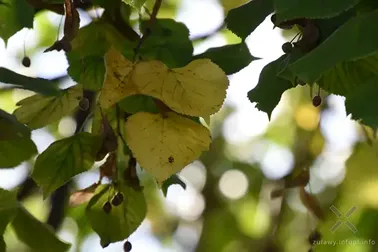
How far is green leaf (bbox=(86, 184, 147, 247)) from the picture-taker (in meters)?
0.69

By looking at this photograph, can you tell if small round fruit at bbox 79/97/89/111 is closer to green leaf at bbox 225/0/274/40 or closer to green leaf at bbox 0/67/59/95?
green leaf at bbox 0/67/59/95

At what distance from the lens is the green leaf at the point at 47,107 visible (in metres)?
0.69

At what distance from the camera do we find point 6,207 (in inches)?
26.0

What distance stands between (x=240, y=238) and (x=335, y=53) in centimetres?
100

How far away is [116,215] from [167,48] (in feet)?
0.56

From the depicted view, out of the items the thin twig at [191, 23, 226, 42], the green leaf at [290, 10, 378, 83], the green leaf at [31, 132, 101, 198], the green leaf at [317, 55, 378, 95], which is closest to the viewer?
the green leaf at [290, 10, 378, 83]

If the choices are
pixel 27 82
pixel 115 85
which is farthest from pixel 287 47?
pixel 27 82

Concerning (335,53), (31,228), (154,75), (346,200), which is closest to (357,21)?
(335,53)

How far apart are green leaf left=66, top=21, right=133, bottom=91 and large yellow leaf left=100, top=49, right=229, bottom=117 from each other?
12 cm

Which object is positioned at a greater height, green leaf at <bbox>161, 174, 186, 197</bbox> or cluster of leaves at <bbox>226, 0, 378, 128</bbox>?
cluster of leaves at <bbox>226, 0, 378, 128</bbox>

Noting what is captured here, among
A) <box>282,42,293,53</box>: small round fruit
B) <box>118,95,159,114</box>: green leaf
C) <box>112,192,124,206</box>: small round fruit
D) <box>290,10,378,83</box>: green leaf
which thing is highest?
<box>290,10,378,83</box>: green leaf

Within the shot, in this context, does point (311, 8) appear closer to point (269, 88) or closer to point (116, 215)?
point (269, 88)

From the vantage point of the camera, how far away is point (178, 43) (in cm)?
69

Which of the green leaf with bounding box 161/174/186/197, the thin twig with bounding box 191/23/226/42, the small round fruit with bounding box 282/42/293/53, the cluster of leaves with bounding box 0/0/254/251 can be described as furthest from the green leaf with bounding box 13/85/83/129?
the thin twig with bounding box 191/23/226/42
